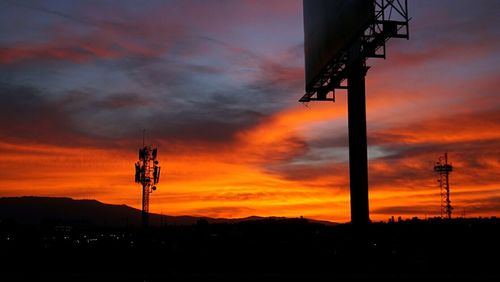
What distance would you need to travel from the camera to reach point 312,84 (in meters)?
27.8

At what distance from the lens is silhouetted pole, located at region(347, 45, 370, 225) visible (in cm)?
2134

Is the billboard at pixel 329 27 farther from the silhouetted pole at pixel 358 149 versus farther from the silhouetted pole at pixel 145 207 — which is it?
the silhouetted pole at pixel 145 207

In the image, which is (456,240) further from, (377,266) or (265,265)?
(377,266)

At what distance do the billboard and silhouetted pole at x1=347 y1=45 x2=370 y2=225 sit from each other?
1453 mm

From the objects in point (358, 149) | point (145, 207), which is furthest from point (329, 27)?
point (145, 207)

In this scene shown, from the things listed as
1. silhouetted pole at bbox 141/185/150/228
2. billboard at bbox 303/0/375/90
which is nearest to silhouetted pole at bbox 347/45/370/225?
billboard at bbox 303/0/375/90

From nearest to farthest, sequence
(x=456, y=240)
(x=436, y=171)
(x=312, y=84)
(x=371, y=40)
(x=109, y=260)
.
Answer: (x=371, y=40)
(x=312, y=84)
(x=109, y=260)
(x=456, y=240)
(x=436, y=171)

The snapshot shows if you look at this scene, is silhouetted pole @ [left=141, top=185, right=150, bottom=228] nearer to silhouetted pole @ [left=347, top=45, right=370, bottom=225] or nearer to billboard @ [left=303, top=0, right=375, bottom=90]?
billboard @ [left=303, top=0, right=375, bottom=90]

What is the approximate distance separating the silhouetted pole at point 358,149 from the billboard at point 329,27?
4.77ft

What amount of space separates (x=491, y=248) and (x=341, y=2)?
29099 millimetres

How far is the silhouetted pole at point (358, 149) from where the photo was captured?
21344 millimetres

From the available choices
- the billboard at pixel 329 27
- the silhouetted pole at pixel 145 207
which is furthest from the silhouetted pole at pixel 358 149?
the silhouetted pole at pixel 145 207

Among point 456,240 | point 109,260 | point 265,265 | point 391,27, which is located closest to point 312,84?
point 391,27

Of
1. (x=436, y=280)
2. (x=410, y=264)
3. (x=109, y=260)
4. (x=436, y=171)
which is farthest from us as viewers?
(x=436, y=171)
